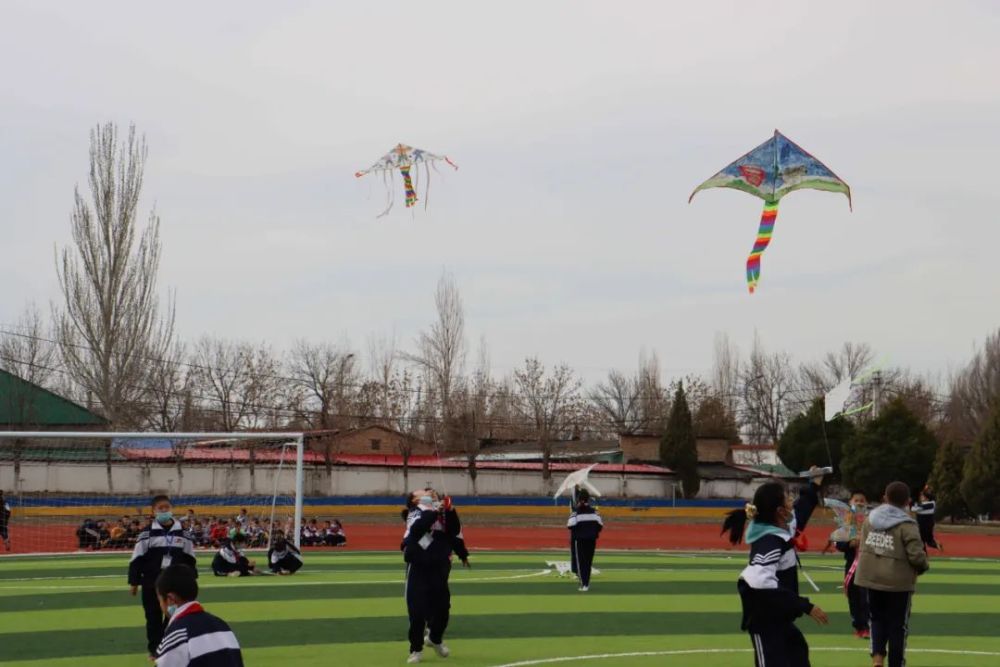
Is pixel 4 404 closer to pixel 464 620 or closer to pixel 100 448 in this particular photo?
pixel 100 448

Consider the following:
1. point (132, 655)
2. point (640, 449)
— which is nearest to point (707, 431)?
point (640, 449)

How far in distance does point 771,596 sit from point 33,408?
60813 mm

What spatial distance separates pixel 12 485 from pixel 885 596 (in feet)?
126

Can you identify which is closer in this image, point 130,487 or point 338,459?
point 130,487

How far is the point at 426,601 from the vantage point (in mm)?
12648

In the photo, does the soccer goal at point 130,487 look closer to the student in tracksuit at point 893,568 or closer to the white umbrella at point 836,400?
the white umbrella at point 836,400

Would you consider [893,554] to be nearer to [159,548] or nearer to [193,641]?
[193,641]

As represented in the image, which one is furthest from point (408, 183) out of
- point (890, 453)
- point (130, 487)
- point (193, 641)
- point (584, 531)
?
point (890, 453)

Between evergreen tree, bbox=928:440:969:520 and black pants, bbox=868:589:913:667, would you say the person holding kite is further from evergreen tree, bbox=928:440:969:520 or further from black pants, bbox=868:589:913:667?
evergreen tree, bbox=928:440:969:520

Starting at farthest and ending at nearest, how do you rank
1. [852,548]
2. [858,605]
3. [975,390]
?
[975,390] < [852,548] < [858,605]

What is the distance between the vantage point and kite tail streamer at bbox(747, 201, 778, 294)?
56.7 feet

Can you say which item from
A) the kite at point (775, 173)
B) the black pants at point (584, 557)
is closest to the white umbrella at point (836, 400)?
the kite at point (775, 173)

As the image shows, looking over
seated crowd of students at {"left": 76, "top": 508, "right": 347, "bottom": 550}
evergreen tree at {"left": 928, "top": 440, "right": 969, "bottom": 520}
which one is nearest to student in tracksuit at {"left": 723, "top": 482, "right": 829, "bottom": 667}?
seated crowd of students at {"left": 76, "top": 508, "right": 347, "bottom": 550}

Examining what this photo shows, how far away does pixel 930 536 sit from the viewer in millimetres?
28109
